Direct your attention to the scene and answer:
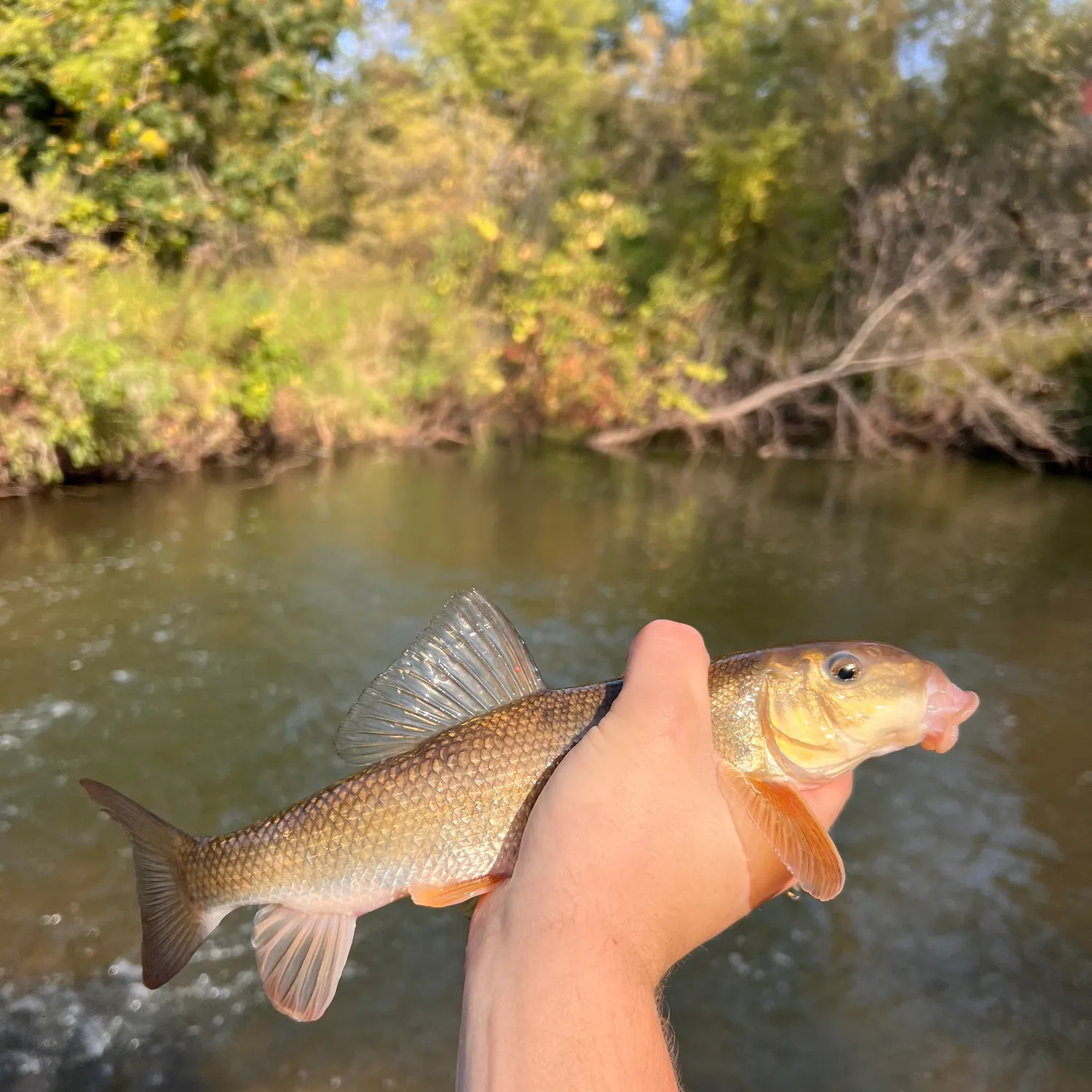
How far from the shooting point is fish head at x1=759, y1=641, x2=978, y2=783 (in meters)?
2.06

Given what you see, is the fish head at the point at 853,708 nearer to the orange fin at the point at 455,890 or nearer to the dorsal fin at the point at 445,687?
the dorsal fin at the point at 445,687

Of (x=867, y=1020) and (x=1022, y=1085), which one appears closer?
(x=1022, y=1085)

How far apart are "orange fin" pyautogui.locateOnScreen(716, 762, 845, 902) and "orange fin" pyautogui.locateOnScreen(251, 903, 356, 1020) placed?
1031 mm

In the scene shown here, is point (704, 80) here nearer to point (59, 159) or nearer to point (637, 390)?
point (637, 390)

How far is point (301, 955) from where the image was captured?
7.20ft

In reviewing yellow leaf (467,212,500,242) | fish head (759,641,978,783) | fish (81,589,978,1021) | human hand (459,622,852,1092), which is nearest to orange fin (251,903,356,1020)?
fish (81,589,978,1021)

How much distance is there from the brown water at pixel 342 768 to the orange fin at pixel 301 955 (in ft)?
5.51

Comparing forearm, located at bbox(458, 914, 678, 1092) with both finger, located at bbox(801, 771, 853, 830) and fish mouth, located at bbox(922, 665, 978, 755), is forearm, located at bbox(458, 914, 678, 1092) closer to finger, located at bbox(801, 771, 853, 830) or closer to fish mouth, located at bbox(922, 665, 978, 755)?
finger, located at bbox(801, 771, 853, 830)

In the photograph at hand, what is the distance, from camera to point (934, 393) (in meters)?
19.2

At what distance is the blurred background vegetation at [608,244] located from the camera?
42.3 ft

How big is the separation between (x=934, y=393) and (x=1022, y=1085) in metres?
17.9

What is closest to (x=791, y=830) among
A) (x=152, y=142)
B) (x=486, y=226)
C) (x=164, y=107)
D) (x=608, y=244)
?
(x=152, y=142)

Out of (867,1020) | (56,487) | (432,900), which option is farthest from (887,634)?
(56,487)

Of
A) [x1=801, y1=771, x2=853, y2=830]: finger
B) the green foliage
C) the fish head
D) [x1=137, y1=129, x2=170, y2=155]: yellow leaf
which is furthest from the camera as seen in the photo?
[x1=137, y1=129, x2=170, y2=155]: yellow leaf
